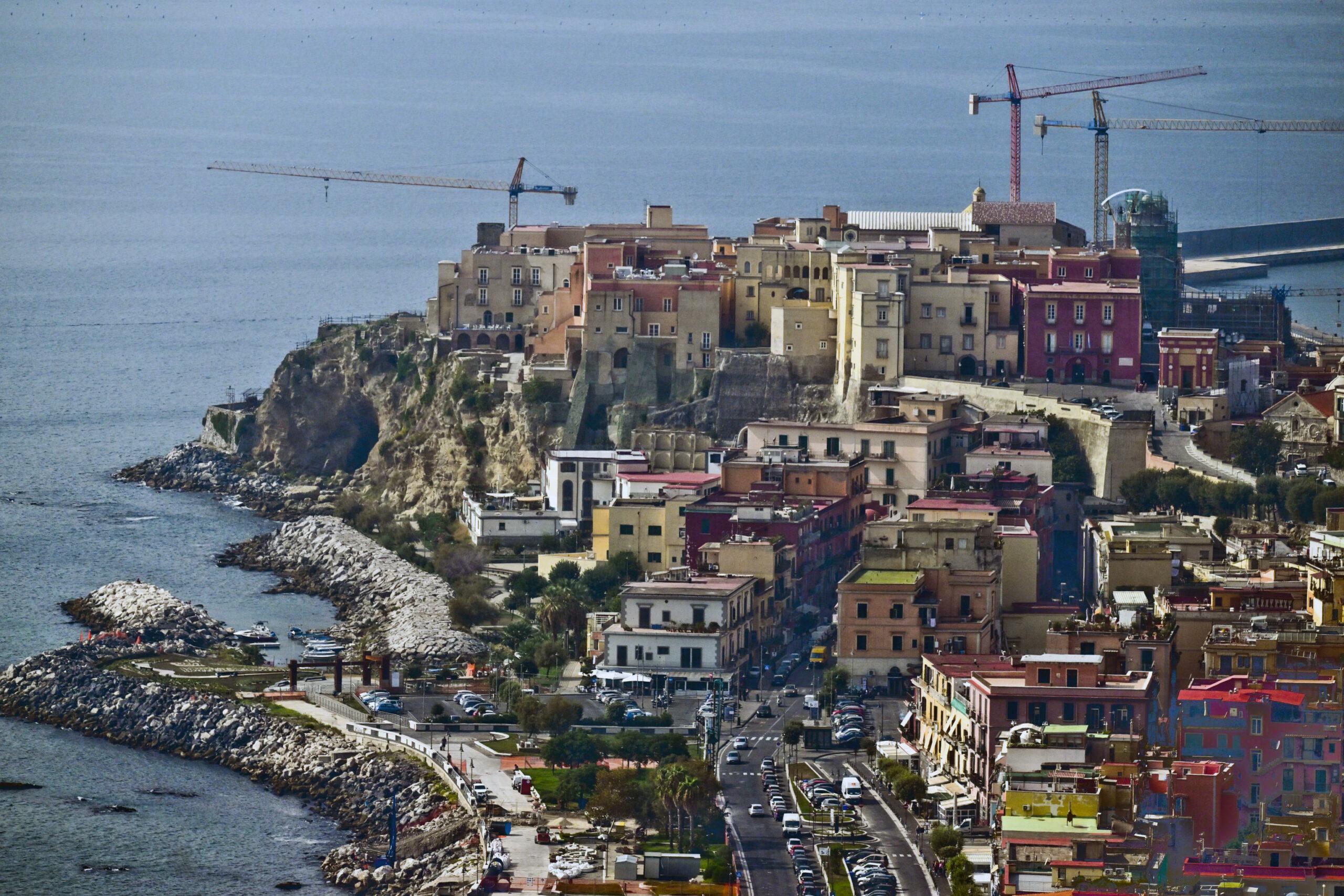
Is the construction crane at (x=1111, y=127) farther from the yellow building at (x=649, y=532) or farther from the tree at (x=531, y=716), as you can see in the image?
the tree at (x=531, y=716)

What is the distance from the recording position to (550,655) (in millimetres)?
51219

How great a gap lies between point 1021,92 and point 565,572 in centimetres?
4804

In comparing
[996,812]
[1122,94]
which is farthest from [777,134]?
[996,812]

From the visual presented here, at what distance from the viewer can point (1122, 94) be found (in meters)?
129

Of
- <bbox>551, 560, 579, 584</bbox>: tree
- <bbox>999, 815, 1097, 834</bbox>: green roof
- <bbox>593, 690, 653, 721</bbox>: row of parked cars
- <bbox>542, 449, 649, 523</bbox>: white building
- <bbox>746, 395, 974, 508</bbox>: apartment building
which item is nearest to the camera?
<bbox>999, 815, 1097, 834</bbox>: green roof

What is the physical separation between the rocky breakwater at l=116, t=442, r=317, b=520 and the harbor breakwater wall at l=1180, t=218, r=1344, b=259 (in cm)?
3114

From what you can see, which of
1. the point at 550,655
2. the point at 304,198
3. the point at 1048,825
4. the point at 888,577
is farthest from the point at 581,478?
the point at 304,198

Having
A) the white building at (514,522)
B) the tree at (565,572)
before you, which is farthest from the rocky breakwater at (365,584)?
the tree at (565,572)

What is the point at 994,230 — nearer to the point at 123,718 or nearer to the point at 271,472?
the point at 271,472

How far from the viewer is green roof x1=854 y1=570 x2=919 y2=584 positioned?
4941cm

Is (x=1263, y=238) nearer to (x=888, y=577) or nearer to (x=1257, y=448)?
(x=1257, y=448)

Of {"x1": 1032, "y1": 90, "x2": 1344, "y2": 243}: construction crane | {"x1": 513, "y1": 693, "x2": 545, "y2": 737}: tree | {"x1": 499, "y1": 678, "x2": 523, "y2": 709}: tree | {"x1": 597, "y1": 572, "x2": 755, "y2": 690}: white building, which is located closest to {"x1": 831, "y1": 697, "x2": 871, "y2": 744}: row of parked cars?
{"x1": 597, "y1": 572, "x2": 755, "y2": 690}: white building

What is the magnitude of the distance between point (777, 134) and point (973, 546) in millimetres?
110778

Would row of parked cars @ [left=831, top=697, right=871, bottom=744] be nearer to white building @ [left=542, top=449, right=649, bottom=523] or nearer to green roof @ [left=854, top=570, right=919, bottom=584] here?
green roof @ [left=854, top=570, right=919, bottom=584]
